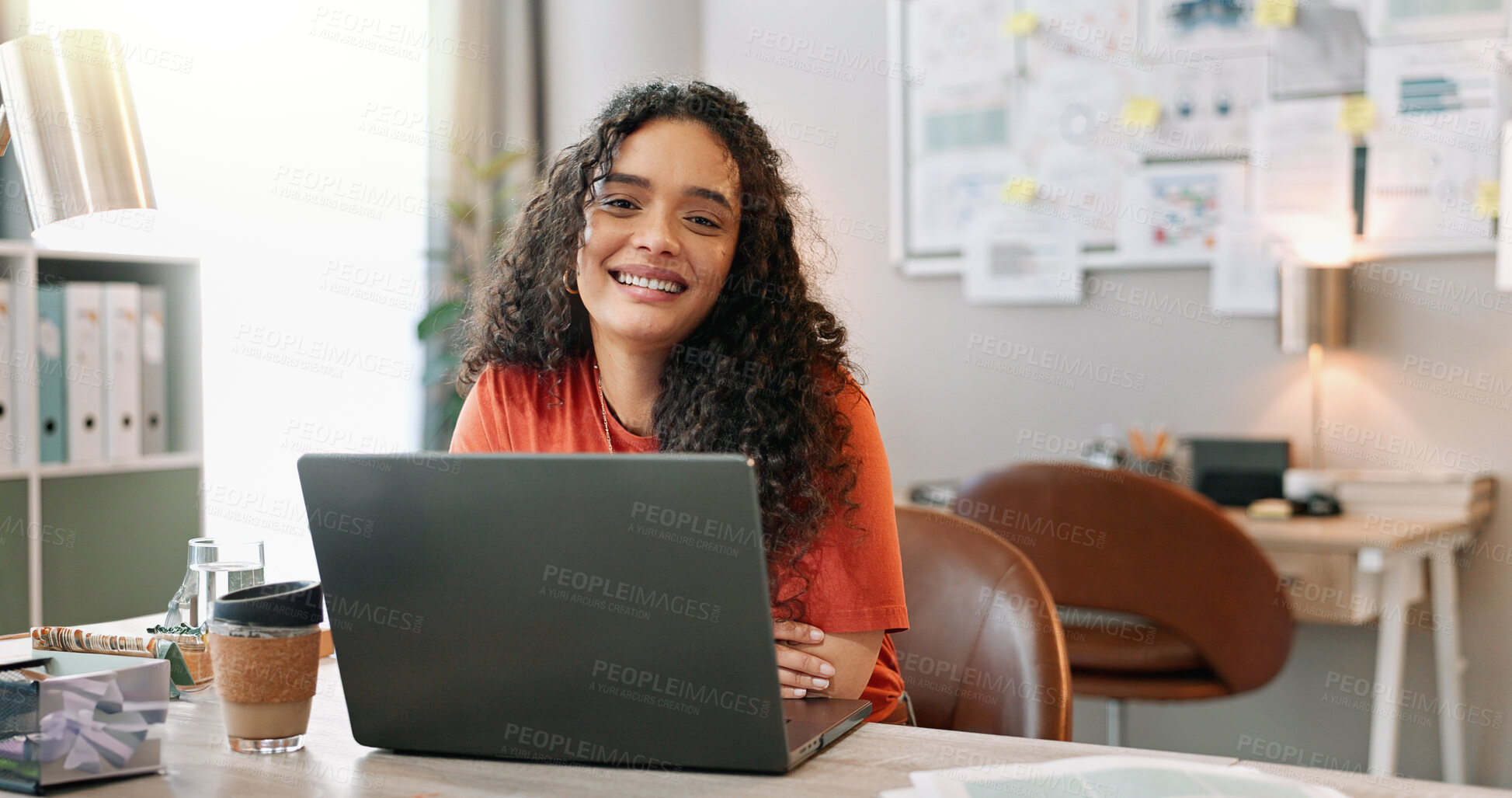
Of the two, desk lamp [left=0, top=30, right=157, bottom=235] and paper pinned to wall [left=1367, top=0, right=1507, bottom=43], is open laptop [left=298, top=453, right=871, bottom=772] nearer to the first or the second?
desk lamp [left=0, top=30, right=157, bottom=235]

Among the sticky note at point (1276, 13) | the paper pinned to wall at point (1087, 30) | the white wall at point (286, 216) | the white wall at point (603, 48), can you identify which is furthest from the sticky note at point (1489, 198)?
the white wall at point (286, 216)

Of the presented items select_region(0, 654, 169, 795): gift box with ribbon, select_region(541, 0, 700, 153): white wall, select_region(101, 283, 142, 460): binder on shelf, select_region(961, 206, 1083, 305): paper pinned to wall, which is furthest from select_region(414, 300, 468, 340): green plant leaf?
select_region(0, 654, 169, 795): gift box with ribbon

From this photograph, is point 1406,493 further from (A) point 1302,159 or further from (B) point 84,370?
(B) point 84,370

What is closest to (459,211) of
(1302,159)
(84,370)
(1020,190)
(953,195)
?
(84,370)

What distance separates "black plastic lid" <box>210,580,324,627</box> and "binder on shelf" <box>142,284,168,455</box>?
5.25ft

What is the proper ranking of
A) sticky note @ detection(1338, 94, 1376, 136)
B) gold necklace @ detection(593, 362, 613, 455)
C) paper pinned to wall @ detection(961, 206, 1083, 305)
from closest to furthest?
gold necklace @ detection(593, 362, 613, 455)
sticky note @ detection(1338, 94, 1376, 136)
paper pinned to wall @ detection(961, 206, 1083, 305)

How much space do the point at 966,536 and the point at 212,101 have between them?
2.10m

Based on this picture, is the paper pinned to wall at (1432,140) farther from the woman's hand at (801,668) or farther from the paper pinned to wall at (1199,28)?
the woman's hand at (801,668)

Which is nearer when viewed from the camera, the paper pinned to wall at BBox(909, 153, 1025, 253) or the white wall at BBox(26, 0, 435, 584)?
the white wall at BBox(26, 0, 435, 584)

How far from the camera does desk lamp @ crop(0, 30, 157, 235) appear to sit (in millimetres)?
958

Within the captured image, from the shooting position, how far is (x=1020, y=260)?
10.1ft

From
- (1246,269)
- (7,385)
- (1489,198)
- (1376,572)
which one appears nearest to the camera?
(7,385)

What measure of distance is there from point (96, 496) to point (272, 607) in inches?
66.3

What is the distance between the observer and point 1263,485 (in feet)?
8.60
